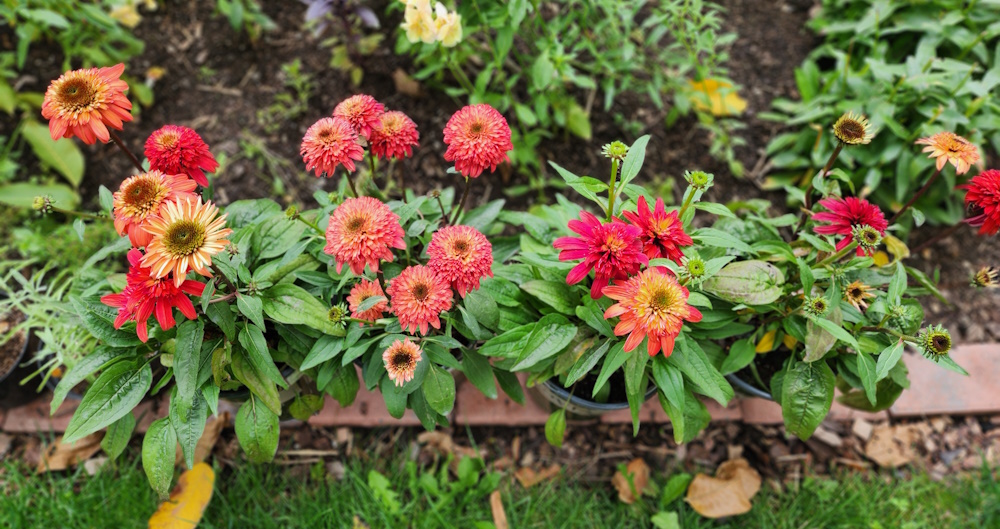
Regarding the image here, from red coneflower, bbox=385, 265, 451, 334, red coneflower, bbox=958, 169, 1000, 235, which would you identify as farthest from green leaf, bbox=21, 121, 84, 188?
red coneflower, bbox=958, 169, 1000, 235

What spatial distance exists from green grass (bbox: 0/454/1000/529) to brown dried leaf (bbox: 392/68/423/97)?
1.57 metres

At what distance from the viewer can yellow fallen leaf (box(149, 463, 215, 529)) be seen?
197 cm

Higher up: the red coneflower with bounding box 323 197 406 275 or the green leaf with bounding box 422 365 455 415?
the red coneflower with bounding box 323 197 406 275

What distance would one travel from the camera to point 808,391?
168 cm

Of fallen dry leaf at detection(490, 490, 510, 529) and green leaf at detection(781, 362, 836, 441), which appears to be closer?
green leaf at detection(781, 362, 836, 441)

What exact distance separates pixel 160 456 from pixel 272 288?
1.73ft

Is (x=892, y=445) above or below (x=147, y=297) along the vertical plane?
below

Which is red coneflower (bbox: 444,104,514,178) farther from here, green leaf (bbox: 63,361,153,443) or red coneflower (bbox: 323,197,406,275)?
green leaf (bbox: 63,361,153,443)

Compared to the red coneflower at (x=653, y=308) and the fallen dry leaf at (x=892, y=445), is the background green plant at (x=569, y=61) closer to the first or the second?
the red coneflower at (x=653, y=308)

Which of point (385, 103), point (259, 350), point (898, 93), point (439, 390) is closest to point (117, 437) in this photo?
point (259, 350)

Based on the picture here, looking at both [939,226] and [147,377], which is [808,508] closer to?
[939,226]

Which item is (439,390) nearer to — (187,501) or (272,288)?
(272,288)

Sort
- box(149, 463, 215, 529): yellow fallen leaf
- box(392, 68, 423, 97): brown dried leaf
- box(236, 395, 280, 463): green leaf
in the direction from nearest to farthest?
box(236, 395, 280, 463): green leaf < box(149, 463, 215, 529): yellow fallen leaf < box(392, 68, 423, 97): brown dried leaf

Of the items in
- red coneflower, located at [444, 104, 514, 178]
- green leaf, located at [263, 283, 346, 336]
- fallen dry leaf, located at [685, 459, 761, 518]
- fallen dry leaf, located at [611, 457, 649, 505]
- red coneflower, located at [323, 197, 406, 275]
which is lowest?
fallen dry leaf, located at [611, 457, 649, 505]
